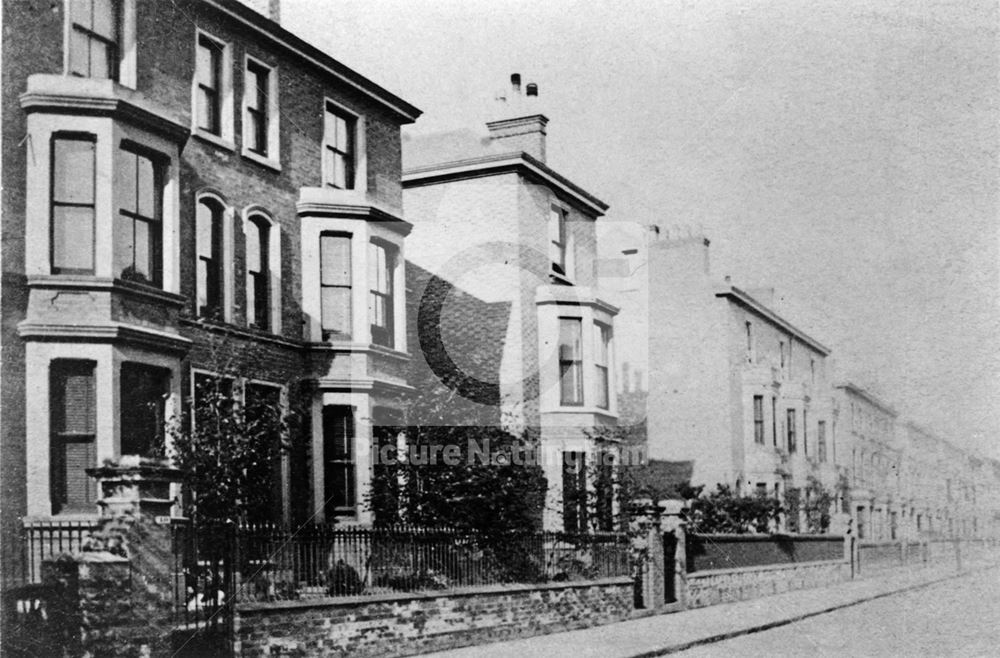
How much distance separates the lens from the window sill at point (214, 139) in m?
17.5

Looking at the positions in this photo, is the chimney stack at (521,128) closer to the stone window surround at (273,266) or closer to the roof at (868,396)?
the stone window surround at (273,266)

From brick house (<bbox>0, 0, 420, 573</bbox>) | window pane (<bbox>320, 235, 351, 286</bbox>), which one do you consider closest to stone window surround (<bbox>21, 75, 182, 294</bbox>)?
brick house (<bbox>0, 0, 420, 573</bbox>)

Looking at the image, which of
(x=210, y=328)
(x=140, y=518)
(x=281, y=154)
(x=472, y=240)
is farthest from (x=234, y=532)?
(x=472, y=240)

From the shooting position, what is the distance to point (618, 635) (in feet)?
57.1

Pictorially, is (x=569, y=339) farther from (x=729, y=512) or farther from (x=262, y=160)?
(x=262, y=160)

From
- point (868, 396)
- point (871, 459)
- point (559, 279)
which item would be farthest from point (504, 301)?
point (871, 459)

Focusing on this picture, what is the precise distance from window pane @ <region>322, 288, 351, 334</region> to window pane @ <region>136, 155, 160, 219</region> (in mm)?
5046

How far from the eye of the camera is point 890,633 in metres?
18.0

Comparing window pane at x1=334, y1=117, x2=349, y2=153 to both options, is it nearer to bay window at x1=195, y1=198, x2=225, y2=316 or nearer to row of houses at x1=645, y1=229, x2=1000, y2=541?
bay window at x1=195, y1=198, x2=225, y2=316

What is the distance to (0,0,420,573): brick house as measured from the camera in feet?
46.1

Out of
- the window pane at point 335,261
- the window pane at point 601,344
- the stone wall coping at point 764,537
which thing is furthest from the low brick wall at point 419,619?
the window pane at point 601,344

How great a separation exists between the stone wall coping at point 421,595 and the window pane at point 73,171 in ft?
20.4

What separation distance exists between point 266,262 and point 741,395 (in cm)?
2448

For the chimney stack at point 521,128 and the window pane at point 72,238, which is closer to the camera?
the window pane at point 72,238
